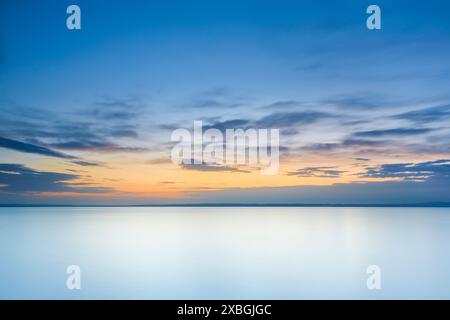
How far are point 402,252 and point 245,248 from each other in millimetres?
3387

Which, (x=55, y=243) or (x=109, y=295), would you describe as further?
(x=55, y=243)

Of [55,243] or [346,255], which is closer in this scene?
[346,255]

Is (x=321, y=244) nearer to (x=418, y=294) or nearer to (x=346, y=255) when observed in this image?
(x=346, y=255)
